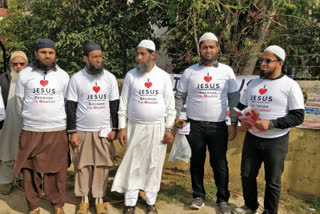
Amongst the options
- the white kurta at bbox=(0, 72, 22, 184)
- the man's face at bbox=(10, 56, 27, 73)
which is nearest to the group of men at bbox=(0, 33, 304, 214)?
the white kurta at bbox=(0, 72, 22, 184)

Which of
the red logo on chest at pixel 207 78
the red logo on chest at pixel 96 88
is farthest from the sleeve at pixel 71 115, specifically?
the red logo on chest at pixel 207 78

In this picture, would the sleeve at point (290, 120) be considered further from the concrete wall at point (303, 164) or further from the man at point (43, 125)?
the man at point (43, 125)

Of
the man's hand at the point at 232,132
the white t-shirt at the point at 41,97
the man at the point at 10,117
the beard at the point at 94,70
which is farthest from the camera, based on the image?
the man at the point at 10,117

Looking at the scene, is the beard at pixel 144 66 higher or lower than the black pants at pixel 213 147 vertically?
higher

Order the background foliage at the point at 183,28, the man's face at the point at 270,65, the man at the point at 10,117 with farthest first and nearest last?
the background foliage at the point at 183,28 < the man at the point at 10,117 < the man's face at the point at 270,65

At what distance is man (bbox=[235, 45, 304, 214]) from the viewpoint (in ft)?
10.7

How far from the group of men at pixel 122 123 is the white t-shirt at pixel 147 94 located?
0.01 m

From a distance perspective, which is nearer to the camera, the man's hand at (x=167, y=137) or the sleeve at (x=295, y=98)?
the sleeve at (x=295, y=98)

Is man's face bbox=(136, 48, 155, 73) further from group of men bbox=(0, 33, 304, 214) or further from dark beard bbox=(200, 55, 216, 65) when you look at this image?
dark beard bbox=(200, 55, 216, 65)

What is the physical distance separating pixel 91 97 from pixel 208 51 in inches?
59.9

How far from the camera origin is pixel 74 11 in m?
7.30

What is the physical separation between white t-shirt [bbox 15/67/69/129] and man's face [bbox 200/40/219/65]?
176cm

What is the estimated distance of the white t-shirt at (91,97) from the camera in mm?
3666

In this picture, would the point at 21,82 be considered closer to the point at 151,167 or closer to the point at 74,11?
the point at 151,167
